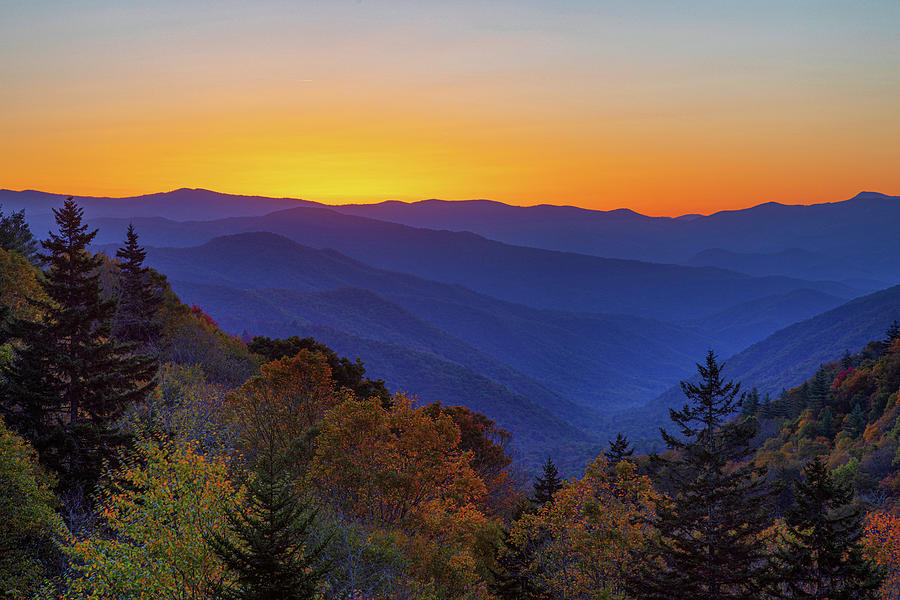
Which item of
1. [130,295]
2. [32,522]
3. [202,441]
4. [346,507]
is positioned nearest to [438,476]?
[346,507]

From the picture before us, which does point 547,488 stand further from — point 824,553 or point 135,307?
point 135,307

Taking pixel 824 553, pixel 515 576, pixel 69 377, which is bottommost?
pixel 515 576

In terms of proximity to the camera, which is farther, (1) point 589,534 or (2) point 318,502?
(2) point 318,502

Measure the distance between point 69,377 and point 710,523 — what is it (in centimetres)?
3289

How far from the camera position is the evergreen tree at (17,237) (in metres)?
57.9

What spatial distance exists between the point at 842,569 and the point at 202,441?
30295 millimetres

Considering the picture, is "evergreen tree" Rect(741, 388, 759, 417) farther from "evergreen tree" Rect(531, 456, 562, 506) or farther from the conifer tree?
"evergreen tree" Rect(531, 456, 562, 506)

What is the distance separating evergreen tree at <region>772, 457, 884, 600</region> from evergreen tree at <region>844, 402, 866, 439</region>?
63.2 meters

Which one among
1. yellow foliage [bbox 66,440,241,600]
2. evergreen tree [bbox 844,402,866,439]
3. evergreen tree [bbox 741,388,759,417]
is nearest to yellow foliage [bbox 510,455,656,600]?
yellow foliage [bbox 66,440,241,600]

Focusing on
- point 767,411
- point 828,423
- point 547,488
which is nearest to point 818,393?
point 828,423

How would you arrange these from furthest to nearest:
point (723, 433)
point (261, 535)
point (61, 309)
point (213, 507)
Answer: point (61, 309) → point (723, 433) → point (213, 507) → point (261, 535)

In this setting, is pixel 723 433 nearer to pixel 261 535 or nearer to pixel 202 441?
pixel 261 535

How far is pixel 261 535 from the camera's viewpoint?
13.6 m

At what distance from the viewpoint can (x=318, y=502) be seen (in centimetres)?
2905
